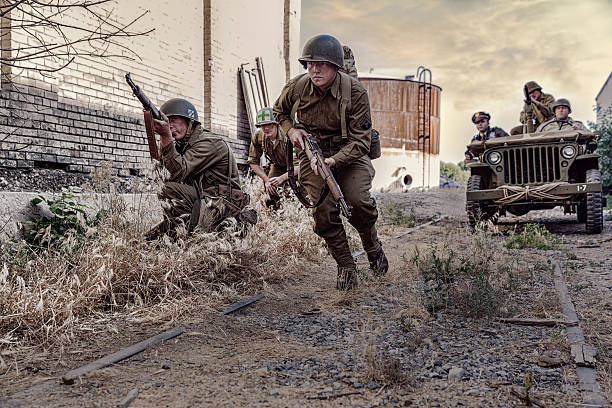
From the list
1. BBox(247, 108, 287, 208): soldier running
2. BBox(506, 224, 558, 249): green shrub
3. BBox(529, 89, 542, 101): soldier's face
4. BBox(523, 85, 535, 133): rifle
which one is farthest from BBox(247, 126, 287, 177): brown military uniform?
BBox(529, 89, 542, 101): soldier's face

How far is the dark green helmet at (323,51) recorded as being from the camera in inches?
148

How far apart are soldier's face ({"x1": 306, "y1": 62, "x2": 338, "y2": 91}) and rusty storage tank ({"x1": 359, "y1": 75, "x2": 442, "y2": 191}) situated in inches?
733

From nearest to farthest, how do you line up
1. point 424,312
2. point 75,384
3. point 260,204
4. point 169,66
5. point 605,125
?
1. point 75,384
2. point 424,312
3. point 260,204
4. point 169,66
5. point 605,125

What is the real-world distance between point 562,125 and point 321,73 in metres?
6.29

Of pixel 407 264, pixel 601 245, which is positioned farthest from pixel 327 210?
pixel 601 245

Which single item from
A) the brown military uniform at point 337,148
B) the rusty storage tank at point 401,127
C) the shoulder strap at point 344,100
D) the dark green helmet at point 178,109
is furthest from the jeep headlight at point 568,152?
the rusty storage tank at point 401,127

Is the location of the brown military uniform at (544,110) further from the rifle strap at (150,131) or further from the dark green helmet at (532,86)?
the rifle strap at (150,131)

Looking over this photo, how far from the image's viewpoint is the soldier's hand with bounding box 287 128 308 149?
392cm

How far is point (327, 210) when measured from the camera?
13.1ft

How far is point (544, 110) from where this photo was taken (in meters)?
9.23

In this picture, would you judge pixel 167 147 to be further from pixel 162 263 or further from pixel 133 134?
pixel 133 134

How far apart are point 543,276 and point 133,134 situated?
5987 mm

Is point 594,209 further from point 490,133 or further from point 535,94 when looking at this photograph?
point 490,133

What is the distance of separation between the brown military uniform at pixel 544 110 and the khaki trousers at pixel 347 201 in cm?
633
